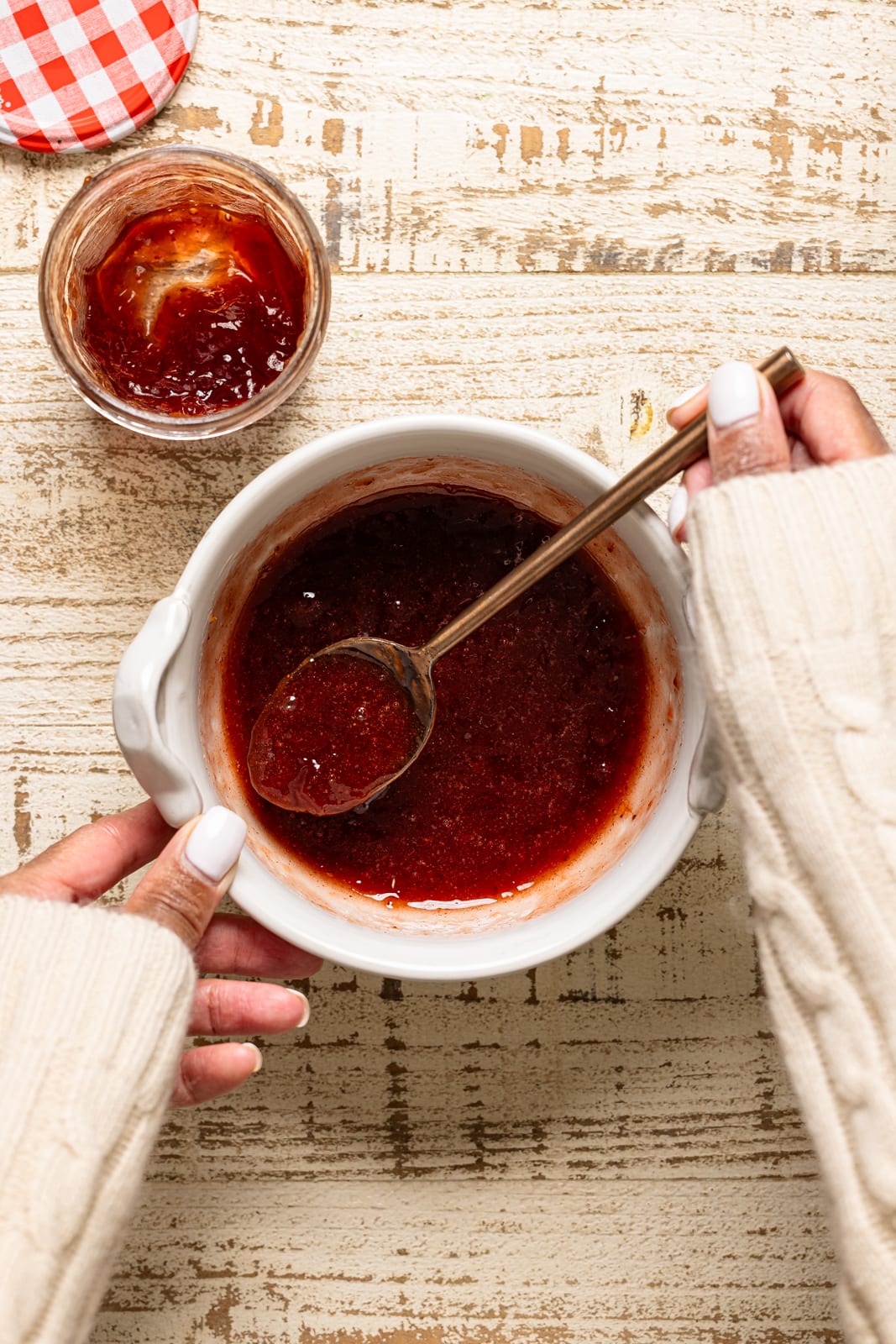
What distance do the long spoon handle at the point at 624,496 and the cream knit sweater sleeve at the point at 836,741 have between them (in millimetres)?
57

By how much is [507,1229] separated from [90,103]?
0.98 m

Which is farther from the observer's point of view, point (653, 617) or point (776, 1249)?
point (776, 1249)

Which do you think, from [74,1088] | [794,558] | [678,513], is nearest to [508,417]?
[678,513]

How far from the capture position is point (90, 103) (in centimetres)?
89

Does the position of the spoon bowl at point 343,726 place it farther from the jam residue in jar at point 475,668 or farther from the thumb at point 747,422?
the thumb at point 747,422

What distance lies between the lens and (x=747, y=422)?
0.67 m

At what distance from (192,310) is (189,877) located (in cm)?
45

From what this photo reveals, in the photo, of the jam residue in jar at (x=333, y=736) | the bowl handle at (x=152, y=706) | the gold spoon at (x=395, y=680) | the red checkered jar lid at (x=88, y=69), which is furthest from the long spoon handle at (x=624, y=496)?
the red checkered jar lid at (x=88, y=69)

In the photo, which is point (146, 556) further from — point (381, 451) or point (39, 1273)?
point (39, 1273)

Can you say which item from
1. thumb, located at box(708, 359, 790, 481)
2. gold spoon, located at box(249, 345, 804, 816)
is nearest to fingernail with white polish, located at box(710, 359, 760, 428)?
thumb, located at box(708, 359, 790, 481)

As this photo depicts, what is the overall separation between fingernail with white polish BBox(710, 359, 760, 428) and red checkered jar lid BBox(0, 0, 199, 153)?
1.74 ft

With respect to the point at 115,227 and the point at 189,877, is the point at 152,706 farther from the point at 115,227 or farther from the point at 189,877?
the point at 115,227

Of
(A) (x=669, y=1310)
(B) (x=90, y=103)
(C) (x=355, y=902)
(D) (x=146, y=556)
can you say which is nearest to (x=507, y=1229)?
(A) (x=669, y=1310)

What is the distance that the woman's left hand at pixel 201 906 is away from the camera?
71 centimetres
